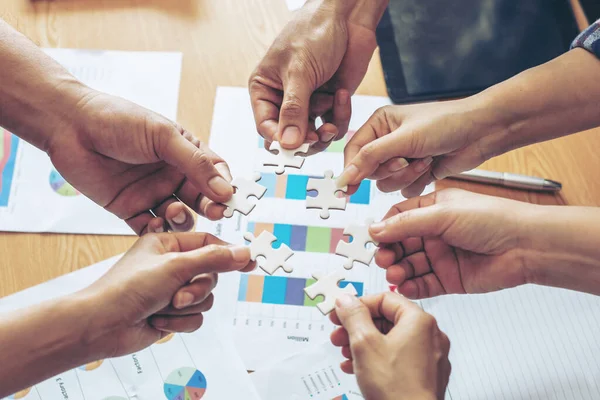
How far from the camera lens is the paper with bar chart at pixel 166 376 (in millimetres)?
1458

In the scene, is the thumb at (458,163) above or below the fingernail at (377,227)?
above

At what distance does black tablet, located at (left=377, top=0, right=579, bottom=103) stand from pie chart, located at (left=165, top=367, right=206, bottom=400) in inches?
44.9

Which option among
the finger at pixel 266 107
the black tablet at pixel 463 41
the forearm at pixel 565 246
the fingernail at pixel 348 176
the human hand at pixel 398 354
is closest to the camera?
the human hand at pixel 398 354

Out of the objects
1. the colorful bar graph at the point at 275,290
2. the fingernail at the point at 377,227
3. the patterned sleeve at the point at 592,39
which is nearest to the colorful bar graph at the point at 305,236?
the colorful bar graph at the point at 275,290

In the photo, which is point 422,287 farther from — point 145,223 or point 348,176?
point 145,223

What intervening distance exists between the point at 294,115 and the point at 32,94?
2.50 ft

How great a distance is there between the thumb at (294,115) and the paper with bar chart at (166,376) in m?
0.62

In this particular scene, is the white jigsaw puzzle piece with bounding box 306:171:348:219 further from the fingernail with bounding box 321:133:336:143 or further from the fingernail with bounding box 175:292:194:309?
the fingernail with bounding box 175:292:194:309

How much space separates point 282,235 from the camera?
1.69m

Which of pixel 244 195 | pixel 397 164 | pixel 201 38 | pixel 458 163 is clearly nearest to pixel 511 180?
pixel 458 163

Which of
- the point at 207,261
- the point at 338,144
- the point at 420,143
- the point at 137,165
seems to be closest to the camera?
the point at 207,261

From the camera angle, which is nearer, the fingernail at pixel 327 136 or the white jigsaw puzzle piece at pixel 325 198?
the white jigsaw puzzle piece at pixel 325 198

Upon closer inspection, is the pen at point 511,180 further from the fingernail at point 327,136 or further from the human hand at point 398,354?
the human hand at point 398,354

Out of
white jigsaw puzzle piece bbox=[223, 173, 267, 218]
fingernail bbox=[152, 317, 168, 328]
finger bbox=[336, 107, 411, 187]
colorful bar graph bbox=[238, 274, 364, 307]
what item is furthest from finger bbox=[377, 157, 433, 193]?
fingernail bbox=[152, 317, 168, 328]
